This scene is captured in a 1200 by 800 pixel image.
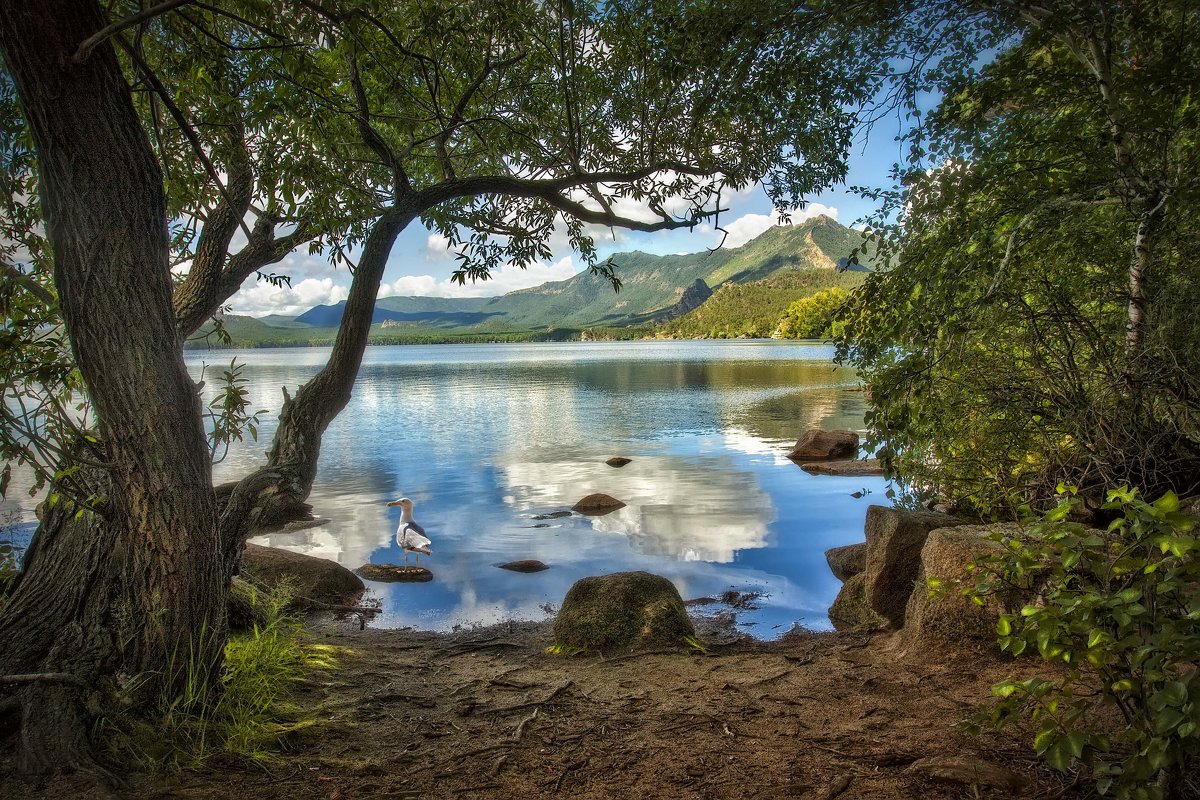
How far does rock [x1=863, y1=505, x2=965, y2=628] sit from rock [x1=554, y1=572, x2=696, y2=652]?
2.11 meters

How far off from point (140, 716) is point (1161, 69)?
7.13 metres

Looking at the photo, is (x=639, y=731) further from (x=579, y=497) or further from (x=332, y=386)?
(x=579, y=497)

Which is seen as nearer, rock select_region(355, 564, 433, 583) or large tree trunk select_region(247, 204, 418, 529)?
large tree trunk select_region(247, 204, 418, 529)

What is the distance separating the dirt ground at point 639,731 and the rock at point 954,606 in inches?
7.9

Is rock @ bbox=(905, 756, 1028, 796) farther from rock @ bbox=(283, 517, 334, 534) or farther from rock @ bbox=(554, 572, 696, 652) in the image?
rock @ bbox=(283, 517, 334, 534)

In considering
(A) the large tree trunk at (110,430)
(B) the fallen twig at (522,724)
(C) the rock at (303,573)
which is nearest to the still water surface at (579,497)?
(C) the rock at (303,573)

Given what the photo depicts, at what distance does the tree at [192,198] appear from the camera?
372cm

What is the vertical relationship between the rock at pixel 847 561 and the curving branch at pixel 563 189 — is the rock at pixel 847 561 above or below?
below

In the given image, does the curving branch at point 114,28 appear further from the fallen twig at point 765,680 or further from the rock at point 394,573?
the rock at point 394,573

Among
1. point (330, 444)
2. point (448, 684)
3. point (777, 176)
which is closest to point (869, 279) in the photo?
point (777, 176)

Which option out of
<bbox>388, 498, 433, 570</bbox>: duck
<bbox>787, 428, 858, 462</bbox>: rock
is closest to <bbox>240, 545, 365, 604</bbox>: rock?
<bbox>388, 498, 433, 570</bbox>: duck

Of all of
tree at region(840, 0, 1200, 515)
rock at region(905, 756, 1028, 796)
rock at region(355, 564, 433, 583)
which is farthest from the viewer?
rock at region(355, 564, 433, 583)

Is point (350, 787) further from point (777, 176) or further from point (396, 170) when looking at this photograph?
point (777, 176)

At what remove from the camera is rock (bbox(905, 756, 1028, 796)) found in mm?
3279
